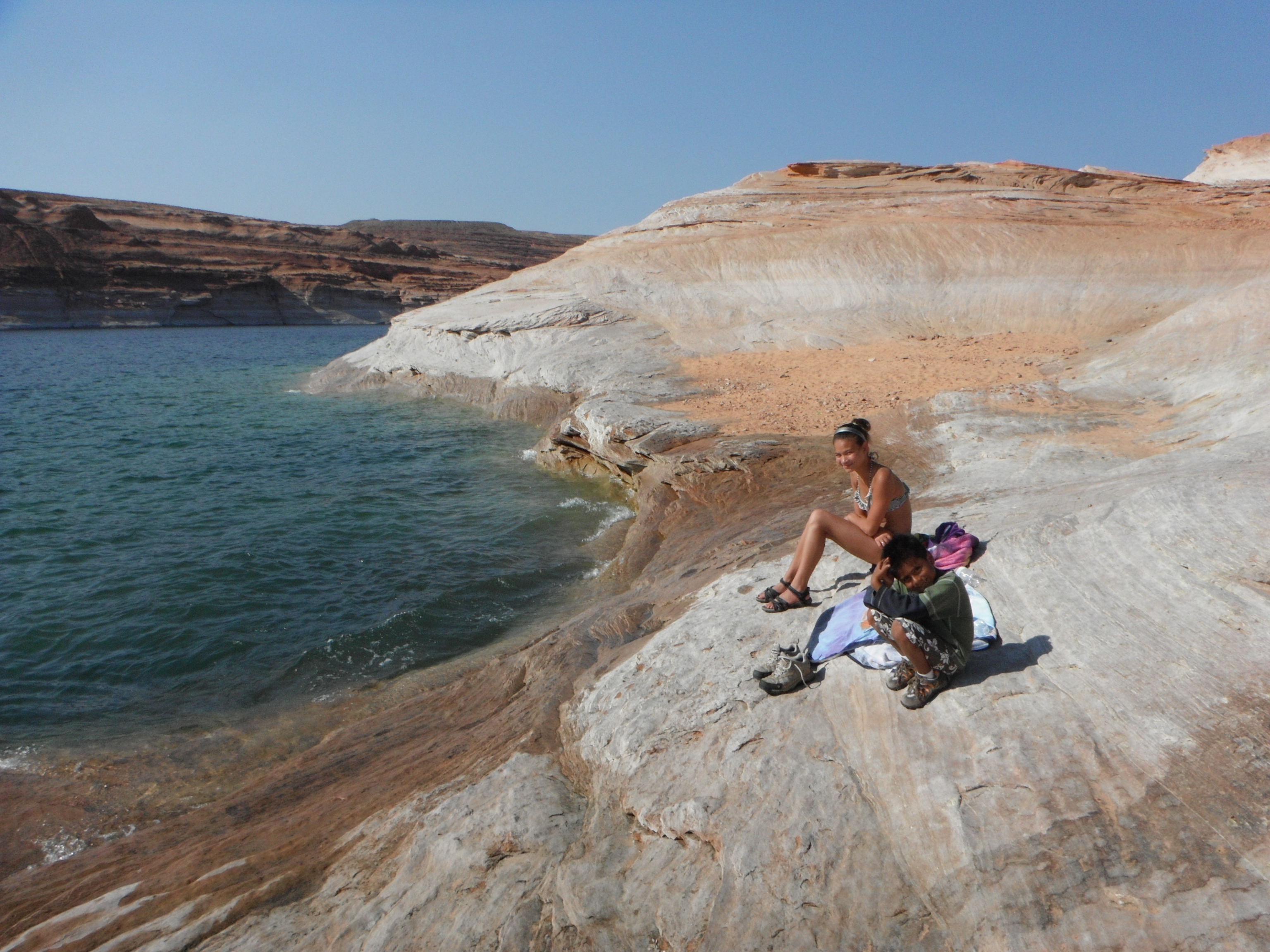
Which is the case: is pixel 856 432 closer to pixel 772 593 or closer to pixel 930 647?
pixel 772 593

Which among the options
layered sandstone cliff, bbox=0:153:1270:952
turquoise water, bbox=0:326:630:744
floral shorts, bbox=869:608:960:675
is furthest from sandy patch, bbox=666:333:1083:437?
floral shorts, bbox=869:608:960:675

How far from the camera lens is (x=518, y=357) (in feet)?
54.4

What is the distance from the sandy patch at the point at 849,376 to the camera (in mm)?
10219

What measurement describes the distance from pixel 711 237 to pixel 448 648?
43.8 ft

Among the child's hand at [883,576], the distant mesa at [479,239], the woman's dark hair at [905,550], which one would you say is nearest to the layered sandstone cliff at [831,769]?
the child's hand at [883,576]

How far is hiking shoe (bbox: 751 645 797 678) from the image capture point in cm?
407

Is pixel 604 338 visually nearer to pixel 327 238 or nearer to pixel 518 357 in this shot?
pixel 518 357

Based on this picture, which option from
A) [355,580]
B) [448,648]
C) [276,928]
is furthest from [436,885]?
[355,580]

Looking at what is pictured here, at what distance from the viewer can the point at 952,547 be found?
4566mm

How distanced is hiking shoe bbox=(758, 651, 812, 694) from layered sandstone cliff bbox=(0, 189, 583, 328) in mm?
49926

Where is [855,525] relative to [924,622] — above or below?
above

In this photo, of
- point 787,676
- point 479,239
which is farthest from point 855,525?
point 479,239

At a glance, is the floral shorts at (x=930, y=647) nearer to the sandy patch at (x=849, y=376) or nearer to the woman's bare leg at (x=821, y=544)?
the woman's bare leg at (x=821, y=544)

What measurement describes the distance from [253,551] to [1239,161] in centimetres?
4242
